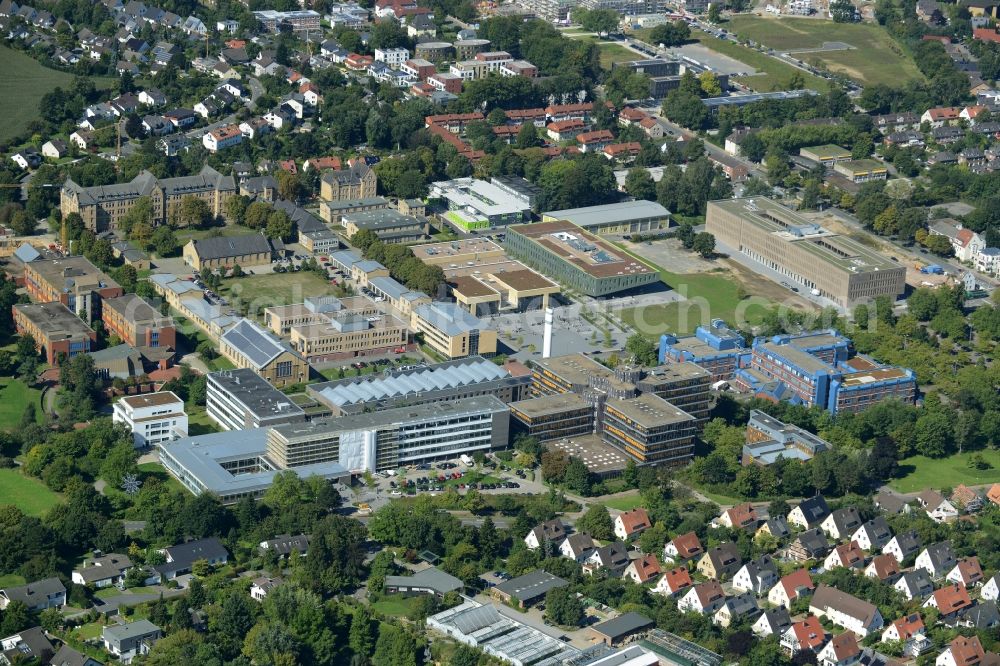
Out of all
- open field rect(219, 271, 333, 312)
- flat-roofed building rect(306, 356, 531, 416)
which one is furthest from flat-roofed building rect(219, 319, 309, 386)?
open field rect(219, 271, 333, 312)

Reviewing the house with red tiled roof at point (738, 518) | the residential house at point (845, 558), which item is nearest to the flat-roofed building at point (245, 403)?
the house with red tiled roof at point (738, 518)

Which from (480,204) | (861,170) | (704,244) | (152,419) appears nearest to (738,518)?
(152,419)

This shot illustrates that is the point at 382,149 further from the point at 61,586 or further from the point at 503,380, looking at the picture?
the point at 61,586

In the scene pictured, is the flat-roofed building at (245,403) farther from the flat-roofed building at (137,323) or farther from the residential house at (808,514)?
the residential house at (808,514)

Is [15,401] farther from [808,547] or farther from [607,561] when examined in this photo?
[808,547]

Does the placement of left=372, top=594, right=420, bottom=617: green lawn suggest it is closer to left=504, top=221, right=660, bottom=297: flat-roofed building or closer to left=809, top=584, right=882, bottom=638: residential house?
left=809, top=584, right=882, bottom=638: residential house

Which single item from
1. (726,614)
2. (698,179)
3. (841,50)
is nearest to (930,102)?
(841,50)

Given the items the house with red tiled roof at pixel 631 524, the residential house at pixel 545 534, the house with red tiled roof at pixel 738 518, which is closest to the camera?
the residential house at pixel 545 534
